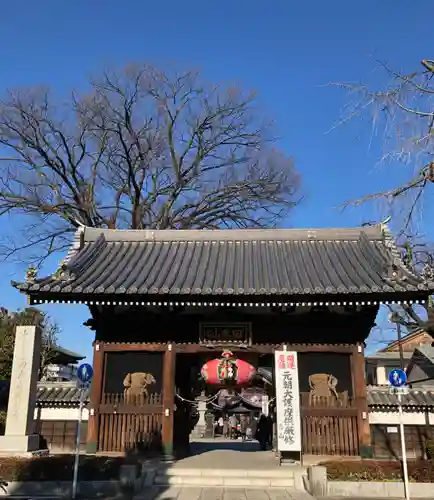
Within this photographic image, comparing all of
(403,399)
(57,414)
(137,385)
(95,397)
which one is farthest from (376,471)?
(57,414)

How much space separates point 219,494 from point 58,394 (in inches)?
236

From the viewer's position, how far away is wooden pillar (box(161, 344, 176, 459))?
12.3 metres

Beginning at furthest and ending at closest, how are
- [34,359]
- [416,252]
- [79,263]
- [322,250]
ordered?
[416,252]
[322,250]
[79,263]
[34,359]

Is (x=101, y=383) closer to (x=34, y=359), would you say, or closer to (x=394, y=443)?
(x=34, y=359)

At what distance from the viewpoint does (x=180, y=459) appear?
42.3 ft

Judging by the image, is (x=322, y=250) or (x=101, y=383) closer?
(x=101, y=383)

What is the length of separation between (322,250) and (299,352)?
3.81m

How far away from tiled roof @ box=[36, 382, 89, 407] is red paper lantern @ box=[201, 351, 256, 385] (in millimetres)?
3680

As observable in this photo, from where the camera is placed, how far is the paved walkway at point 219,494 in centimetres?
966

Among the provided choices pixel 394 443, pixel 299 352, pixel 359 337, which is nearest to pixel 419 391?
pixel 394 443

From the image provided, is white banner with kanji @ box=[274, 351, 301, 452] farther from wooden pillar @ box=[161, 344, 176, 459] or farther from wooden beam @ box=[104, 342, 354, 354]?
wooden pillar @ box=[161, 344, 176, 459]

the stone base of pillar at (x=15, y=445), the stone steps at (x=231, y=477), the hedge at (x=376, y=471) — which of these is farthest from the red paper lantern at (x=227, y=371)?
the stone base of pillar at (x=15, y=445)

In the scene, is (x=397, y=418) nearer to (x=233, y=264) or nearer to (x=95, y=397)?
(x=233, y=264)

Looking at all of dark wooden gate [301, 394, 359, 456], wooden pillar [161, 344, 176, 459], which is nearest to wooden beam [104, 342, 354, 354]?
wooden pillar [161, 344, 176, 459]
